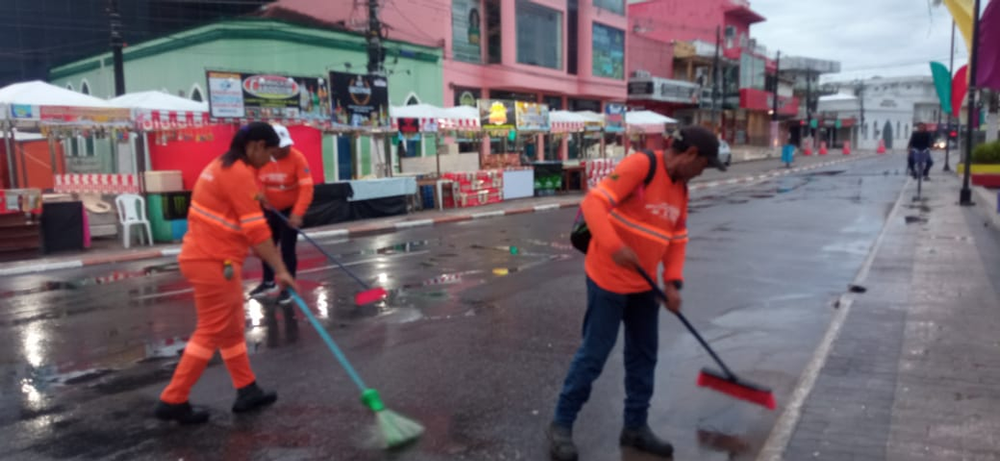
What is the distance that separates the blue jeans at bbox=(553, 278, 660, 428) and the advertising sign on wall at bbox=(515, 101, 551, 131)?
18.4m

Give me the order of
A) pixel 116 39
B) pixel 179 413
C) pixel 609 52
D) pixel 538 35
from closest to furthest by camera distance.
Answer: pixel 179 413 → pixel 116 39 → pixel 538 35 → pixel 609 52

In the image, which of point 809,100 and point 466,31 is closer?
point 466,31

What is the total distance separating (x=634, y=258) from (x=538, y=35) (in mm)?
30541

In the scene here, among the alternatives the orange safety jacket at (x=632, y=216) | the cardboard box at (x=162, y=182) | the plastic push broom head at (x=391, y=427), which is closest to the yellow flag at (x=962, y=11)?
the orange safety jacket at (x=632, y=216)

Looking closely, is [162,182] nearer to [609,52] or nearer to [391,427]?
[391,427]

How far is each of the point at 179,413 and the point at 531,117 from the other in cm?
1892

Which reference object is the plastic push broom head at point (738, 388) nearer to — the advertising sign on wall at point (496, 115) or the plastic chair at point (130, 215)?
the plastic chair at point (130, 215)

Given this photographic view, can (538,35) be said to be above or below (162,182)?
above

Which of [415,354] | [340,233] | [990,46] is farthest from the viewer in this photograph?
[340,233]

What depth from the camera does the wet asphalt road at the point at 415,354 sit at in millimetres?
4027

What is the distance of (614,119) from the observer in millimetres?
27141

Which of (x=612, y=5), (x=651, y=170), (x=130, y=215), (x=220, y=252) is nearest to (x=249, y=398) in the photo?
(x=220, y=252)

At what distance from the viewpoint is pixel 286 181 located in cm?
717

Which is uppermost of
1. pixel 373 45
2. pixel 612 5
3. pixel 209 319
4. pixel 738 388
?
pixel 612 5
